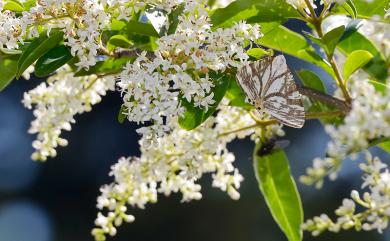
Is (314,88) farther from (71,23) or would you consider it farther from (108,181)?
(108,181)

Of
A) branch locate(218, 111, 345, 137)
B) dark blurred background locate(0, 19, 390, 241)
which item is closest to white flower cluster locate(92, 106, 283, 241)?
branch locate(218, 111, 345, 137)

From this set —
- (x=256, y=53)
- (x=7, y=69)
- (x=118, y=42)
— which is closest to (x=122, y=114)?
(x=118, y=42)

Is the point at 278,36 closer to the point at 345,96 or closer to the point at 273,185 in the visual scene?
the point at 345,96

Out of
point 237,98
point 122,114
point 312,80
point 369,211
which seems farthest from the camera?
point 312,80

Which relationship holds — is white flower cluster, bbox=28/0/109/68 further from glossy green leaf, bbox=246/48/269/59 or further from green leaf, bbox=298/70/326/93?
green leaf, bbox=298/70/326/93

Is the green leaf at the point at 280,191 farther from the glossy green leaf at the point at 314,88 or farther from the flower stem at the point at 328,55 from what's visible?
the flower stem at the point at 328,55

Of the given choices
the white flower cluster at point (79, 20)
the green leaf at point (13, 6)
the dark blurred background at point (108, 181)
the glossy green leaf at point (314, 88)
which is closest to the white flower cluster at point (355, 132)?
the white flower cluster at point (79, 20)
